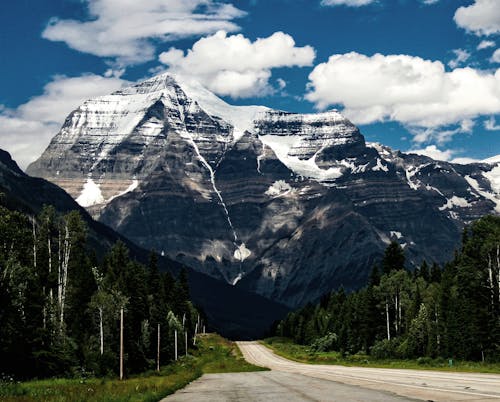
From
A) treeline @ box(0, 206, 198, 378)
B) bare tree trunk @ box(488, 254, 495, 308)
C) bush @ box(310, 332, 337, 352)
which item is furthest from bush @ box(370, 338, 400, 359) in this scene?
bush @ box(310, 332, 337, 352)

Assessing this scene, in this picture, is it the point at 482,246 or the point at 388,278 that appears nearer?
the point at 482,246

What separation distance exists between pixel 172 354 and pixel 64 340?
168 ft

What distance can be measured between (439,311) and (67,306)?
45903mm

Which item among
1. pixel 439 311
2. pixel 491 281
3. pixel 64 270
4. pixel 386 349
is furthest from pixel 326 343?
pixel 491 281

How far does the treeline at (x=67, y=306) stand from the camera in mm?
56625

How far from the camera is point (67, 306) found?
7731 cm

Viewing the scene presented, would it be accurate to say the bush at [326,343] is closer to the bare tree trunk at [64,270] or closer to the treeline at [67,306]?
the treeline at [67,306]

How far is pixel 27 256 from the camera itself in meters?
73.1

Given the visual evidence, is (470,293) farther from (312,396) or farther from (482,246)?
(312,396)

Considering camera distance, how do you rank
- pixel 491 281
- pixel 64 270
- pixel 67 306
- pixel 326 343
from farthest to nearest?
pixel 326 343 → pixel 64 270 → pixel 67 306 → pixel 491 281

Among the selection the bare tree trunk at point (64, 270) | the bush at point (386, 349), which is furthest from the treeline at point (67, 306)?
the bush at point (386, 349)

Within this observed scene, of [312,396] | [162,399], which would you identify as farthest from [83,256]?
[312,396]

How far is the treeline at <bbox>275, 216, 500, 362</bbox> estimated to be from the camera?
242 ft

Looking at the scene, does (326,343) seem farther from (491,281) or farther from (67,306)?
(67,306)
